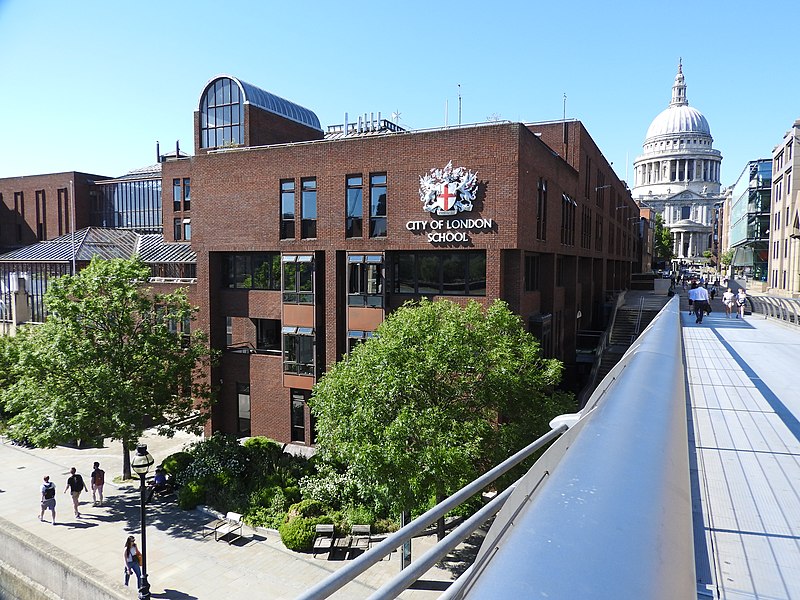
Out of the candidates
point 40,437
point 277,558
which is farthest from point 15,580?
point 277,558

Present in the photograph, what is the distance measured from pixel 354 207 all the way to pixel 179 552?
49.4 ft

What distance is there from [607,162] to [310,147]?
31019mm

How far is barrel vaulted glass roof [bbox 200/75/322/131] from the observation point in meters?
34.3

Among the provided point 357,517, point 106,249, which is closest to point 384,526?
point 357,517

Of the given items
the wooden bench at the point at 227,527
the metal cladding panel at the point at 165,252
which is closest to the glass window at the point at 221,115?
the metal cladding panel at the point at 165,252

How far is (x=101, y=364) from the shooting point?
2123cm

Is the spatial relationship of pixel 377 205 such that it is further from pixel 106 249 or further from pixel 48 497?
pixel 106 249

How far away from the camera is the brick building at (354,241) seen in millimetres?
22625

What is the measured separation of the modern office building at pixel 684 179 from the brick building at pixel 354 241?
488ft

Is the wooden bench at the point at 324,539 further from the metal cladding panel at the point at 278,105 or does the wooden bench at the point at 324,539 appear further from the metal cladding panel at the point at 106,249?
the metal cladding panel at the point at 106,249

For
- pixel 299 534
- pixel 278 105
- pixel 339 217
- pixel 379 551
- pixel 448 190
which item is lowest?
pixel 299 534

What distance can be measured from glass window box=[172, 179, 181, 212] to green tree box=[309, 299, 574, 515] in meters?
40.1

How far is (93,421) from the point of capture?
2031 cm

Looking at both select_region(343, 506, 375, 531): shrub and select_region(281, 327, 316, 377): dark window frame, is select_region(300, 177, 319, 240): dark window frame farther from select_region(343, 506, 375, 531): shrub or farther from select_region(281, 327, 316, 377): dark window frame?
select_region(343, 506, 375, 531): shrub
